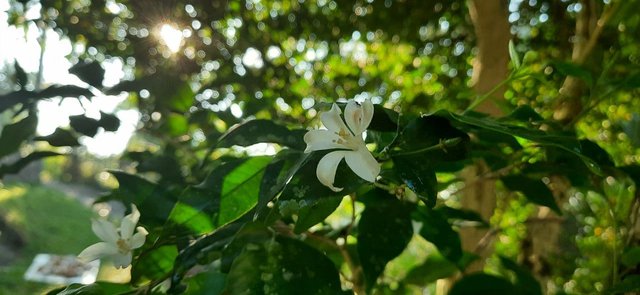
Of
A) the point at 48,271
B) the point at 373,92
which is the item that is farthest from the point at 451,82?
the point at 48,271

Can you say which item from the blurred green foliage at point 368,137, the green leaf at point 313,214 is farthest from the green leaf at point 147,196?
the green leaf at point 313,214

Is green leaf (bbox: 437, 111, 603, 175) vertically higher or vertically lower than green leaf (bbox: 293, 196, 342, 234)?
higher

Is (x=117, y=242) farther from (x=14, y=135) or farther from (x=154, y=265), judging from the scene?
(x=14, y=135)

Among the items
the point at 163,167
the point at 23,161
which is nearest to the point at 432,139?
the point at 163,167

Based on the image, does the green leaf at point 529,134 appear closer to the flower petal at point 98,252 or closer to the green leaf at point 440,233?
the green leaf at point 440,233

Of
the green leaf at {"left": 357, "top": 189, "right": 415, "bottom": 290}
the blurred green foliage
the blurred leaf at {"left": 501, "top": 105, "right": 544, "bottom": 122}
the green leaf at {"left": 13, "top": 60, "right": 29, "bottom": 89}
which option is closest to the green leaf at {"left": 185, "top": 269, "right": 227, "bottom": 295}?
the blurred green foliage

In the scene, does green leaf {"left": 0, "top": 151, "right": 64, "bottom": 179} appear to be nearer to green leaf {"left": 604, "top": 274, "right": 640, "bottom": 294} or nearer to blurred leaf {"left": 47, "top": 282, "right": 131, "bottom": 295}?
blurred leaf {"left": 47, "top": 282, "right": 131, "bottom": 295}

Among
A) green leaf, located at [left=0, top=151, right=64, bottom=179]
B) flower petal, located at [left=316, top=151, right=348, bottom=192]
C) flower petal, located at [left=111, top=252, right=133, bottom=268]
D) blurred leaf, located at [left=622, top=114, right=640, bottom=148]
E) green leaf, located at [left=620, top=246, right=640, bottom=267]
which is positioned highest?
flower petal, located at [left=316, top=151, right=348, bottom=192]
